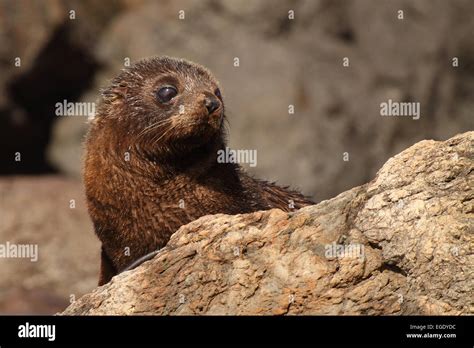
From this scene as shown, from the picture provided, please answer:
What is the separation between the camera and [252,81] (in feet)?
72.1

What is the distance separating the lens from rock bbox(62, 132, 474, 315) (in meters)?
7.53

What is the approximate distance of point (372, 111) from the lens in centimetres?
2167

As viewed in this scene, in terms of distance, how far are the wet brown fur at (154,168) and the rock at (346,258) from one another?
1907 mm

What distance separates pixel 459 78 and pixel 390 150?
2686 mm

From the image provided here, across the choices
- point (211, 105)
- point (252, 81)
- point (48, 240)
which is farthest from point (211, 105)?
point (252, 81)

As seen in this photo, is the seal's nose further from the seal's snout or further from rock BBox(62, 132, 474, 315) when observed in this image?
rock BBox(62, 132, 474, 315)

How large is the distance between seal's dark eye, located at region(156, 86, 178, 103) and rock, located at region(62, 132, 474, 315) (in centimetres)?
271

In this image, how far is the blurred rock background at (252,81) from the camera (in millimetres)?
21188

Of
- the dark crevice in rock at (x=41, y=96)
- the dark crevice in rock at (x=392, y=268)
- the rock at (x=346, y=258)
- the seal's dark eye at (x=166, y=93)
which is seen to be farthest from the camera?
the dark crevice in rock at (x=41, y=96)

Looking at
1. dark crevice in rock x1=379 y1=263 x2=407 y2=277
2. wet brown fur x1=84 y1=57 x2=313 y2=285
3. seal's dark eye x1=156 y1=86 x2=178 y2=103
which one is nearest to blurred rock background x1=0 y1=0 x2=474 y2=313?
wet brown fur x1=84 y1=57 x2=313 y2=285

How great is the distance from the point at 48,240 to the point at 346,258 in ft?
46.1

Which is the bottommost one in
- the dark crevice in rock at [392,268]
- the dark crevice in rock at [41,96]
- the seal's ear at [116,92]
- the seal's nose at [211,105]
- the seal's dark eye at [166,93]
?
the dark crevice in rock at [392,268]

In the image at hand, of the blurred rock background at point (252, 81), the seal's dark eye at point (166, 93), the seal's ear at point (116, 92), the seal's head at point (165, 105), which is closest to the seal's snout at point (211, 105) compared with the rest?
the seal's head at point (165, 105)

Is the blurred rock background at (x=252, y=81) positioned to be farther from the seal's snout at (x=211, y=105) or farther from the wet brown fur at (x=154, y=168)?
the seal's snout at (x=211, y=105)
